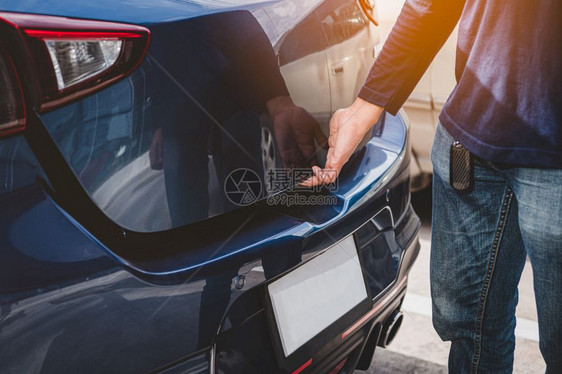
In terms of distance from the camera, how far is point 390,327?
1.79m

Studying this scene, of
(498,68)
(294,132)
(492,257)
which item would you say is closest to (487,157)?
(498,68)

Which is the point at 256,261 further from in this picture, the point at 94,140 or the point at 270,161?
the point at 94,140

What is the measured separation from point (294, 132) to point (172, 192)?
345 millimetres

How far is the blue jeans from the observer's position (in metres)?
1.17

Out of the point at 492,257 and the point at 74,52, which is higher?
the point at 74,52

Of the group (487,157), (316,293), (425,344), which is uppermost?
(487,157)

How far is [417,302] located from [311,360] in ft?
4.25

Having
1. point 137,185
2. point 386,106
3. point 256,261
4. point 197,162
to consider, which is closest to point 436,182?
point 386,106

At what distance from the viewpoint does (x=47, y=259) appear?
1.08 meters

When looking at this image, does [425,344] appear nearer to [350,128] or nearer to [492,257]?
[492,257]

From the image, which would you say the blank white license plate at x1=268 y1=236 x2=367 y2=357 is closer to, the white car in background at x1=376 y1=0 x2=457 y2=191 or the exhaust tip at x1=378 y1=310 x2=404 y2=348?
the exhaust tip at x1=378 y1=310 x2=404 y2=348

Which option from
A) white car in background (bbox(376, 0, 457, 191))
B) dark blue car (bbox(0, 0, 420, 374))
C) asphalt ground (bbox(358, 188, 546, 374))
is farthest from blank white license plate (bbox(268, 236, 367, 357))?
white car in background (bbox(376, 0, 457, 191))

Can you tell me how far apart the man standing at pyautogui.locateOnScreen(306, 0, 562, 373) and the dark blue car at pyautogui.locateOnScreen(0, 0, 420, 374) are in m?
0.16

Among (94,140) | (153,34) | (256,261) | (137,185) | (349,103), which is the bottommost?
(256,261)
